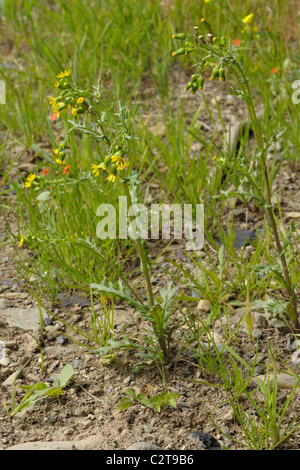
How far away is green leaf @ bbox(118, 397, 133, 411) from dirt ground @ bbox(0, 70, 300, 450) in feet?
0.14

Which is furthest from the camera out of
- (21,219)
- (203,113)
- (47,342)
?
(203,113)

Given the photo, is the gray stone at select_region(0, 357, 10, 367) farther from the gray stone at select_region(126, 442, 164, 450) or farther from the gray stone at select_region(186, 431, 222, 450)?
the gray stone at select_region(186, 431, 222, 450)

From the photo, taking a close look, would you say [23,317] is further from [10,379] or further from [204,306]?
[204,306]

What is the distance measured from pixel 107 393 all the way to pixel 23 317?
1.96 feet

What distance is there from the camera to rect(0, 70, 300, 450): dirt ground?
1982mm

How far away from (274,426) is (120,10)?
3200 mm

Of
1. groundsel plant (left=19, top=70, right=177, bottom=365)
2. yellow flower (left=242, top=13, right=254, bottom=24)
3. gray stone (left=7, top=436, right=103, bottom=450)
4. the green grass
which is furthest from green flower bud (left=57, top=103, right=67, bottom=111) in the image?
yellow flower (left=242, top=13, right=254, bottom=24)

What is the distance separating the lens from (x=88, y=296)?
8.73 ft

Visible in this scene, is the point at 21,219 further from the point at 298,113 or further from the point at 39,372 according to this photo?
the point at 298,113

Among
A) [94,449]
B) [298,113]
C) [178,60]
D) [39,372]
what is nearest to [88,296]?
[39,372]

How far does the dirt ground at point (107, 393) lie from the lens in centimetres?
198

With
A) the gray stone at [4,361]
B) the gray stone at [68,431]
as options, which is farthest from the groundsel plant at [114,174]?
the gray stone at [4,361]

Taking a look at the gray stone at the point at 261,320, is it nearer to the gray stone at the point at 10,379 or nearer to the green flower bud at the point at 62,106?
the gray stone at the point at 10,379
